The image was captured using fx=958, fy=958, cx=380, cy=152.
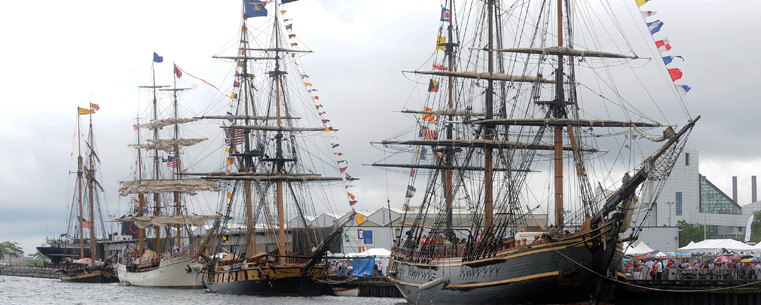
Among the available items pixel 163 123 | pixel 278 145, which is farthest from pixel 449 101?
pixel 163 123

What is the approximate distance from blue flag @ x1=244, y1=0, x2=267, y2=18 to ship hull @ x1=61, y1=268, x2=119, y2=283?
4885 centimetres

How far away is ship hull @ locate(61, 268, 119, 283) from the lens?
111 metres

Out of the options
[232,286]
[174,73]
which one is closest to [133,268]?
[174,73]

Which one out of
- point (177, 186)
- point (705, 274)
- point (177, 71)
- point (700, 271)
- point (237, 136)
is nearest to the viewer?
point (705, 274)

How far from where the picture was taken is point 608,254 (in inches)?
1746

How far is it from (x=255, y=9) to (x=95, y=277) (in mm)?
50997

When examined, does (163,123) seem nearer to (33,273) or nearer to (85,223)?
(85,223)

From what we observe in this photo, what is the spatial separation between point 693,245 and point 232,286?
1335 inches

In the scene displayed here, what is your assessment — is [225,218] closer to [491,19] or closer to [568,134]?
[491,19]

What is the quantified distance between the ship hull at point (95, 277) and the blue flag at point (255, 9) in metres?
48.8

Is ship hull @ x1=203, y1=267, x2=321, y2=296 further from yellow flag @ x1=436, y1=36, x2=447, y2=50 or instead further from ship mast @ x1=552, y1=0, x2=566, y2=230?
ship mast @ x1=552, y1=0, x2=566, y2=230

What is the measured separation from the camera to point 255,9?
7388cm

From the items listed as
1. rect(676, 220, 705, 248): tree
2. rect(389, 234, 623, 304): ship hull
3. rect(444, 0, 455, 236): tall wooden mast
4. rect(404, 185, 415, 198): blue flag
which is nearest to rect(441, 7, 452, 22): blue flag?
rect(444, 0, 455, 236): tall wooden mast

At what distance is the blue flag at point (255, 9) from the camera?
2906 inches
